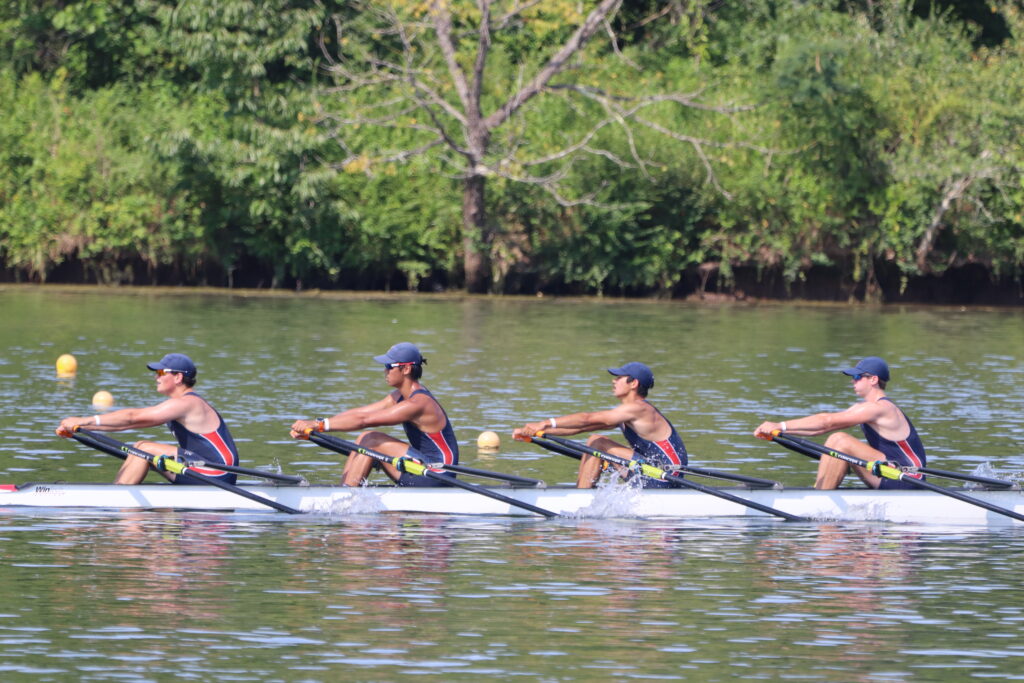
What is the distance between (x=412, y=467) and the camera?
17250 mm

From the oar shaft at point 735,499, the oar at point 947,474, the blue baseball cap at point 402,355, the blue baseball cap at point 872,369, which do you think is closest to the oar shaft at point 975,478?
the oar at point 947,474

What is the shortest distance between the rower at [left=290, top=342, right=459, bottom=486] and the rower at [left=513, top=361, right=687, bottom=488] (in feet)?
2.66

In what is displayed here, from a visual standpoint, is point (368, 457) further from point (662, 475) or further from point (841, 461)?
point (841, 461)

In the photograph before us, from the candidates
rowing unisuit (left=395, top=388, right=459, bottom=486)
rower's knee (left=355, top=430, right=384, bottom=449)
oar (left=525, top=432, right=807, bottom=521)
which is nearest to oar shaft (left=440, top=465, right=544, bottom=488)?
rowing unisuit (left=395, top=388, right=459, bottom=486)

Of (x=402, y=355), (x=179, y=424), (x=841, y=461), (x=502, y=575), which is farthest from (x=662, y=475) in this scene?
(x=179, y=424)

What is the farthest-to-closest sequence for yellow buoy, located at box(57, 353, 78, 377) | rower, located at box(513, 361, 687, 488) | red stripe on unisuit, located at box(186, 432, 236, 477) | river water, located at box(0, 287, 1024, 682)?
yellow buoy, located at box(57, 353, 78, 377), rower, located at box(513, 361, 687, 488), red stripe on unisuit, located at box(186, 432, 236, 477), river water, located at box(0, 287, 1024, 682)

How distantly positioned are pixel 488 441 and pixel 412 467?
4.98 meters

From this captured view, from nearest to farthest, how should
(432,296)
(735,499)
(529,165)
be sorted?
(735,499), (529,165), (432,296)

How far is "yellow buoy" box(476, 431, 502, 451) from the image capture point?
72.5 ft

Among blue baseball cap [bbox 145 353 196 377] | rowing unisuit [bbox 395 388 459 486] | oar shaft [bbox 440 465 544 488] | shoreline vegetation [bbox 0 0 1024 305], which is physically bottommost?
oar shaft [bbox 440 465 544 488]

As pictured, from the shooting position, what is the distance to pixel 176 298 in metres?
47.0

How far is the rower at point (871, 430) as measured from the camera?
683 inches

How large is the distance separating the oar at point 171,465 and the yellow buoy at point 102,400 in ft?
28.4

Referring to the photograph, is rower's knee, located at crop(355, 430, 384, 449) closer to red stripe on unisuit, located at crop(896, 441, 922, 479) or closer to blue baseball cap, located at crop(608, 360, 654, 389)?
blue baseball cap, located at crop(608, 360, 654, 389)
